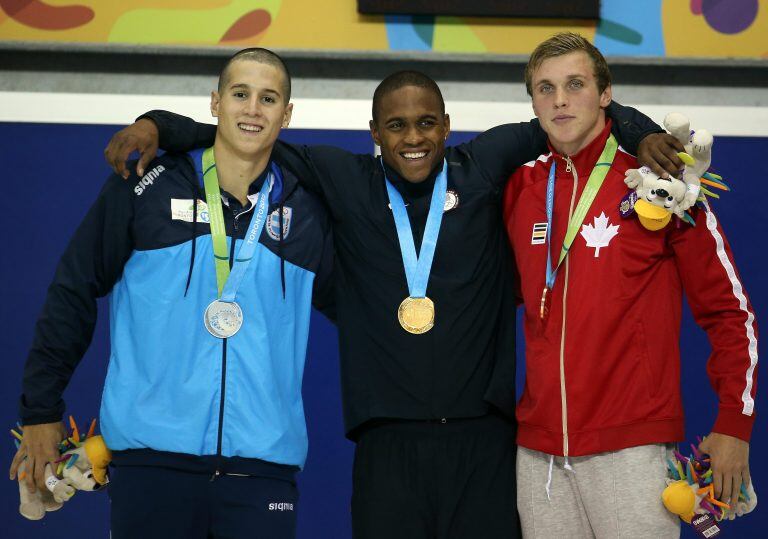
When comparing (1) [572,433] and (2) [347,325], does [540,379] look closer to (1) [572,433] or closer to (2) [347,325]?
(1) [572,433]

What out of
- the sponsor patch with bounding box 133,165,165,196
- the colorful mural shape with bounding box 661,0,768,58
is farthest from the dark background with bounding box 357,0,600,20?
the sponsor patch with bounding box 133,165,165,196

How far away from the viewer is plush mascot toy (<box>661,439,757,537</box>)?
8.75ft

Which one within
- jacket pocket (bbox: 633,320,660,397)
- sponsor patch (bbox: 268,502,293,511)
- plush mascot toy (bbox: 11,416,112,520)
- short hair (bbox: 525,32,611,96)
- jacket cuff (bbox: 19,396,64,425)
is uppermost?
short hair (bbox: 525,32,611,96)

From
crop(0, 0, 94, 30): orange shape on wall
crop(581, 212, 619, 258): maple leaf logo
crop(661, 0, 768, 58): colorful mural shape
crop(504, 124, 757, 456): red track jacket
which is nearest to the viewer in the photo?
crop(504, 124, 757, 456): red track jacket

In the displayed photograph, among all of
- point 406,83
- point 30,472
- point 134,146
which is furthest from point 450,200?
point 30,472

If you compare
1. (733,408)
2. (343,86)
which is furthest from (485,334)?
(343,86)

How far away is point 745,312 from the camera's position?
279 centimetres

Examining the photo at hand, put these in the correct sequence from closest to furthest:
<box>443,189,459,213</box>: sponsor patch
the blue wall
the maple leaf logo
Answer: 1. the maple leaf logo
2. <box>443,189,459,213</box>: sponsor patch
3. the blue wall

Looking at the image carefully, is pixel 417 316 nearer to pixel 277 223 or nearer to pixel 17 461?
pixel 277 223

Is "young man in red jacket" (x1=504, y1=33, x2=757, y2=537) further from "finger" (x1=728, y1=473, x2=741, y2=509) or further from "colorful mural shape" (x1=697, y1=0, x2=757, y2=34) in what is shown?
"colorful mural shape" (x1=697, y1=0, x2=757, y2=34)

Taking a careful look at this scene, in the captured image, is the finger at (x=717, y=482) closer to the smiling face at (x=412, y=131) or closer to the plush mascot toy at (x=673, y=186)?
the plush mascot toy at (x=673, y=186)

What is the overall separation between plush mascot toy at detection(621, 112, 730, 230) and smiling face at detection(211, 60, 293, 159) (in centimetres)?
114

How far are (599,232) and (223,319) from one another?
3.86 ft

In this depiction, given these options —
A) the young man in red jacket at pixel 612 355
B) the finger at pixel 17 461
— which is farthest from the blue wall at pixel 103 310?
the young man in red jacket at pixel 612 355
